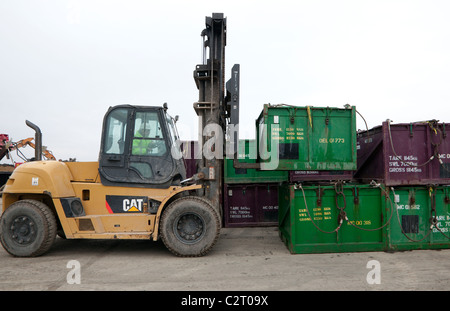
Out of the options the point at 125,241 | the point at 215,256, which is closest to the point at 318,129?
the point at 215,256

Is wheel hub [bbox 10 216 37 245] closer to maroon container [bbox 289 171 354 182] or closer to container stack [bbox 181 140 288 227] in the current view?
container stack [bbox 181 140 288 227]

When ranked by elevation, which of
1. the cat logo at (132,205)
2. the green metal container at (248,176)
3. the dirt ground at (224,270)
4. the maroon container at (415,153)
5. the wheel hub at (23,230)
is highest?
the maroon container at (415,153)

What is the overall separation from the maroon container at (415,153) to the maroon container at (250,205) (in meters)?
3.47

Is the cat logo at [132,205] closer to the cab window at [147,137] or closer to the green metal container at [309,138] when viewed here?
the cab window at [147,137]

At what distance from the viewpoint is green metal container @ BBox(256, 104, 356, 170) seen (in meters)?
6.77

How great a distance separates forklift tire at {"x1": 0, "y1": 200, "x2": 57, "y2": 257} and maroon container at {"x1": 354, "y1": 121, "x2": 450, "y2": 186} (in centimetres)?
699

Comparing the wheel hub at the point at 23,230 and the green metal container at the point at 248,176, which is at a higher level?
the green metal container at the point at 248,176

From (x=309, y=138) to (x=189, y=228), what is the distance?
3.12 metres

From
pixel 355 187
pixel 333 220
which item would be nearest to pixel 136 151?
pixel 333 220

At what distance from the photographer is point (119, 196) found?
257 inches

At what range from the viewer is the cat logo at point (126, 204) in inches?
256

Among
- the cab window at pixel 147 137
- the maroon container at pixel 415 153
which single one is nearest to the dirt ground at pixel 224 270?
the maroon container at pixel 415 153

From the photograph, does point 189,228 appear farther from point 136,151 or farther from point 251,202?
point 251,202

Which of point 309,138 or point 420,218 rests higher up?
point 309,138
